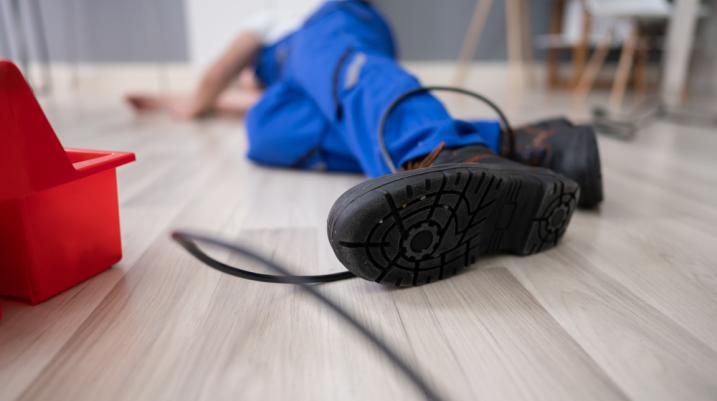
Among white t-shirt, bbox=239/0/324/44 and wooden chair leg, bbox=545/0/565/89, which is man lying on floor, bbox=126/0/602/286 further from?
wooden chair leg, bbox=545/0/565/89

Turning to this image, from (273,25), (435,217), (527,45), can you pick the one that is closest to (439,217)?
(435,217)

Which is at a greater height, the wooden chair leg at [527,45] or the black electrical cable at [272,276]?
the wooden chair leg at [527,45]

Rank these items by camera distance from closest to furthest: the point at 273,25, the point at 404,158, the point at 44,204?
the point at 44,204, the point at 404,158, the point at 273,25

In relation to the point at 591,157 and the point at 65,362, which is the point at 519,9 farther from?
the point at 65,362

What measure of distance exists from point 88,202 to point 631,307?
49cm

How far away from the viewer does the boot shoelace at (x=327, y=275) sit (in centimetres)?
35

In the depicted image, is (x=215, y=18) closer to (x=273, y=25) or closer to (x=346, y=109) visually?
(x=273, y=25)

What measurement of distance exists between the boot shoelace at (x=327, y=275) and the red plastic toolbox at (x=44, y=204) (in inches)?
4.1

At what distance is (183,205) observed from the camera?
2.45ft

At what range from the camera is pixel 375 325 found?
413mm

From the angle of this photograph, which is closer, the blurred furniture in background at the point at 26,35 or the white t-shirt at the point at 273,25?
the white t-shirt at the point at 273,25

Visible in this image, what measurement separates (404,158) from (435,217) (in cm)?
18

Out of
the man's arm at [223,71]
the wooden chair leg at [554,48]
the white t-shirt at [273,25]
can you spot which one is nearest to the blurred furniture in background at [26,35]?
the man's arm at [223,71]

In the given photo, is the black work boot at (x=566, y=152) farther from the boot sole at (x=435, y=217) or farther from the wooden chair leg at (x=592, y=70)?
the wooden chair leg at (x=592, y=70)
